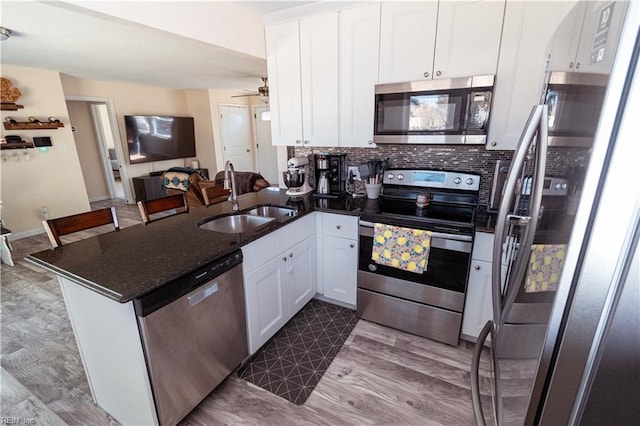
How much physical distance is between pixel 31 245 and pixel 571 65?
5.80 metres

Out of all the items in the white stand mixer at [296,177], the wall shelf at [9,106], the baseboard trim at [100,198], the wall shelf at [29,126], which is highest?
the wall shelf at [9,106]

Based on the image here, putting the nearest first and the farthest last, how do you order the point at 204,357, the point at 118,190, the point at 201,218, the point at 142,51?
the point at 204,357, the point at 201,218, the point at 142,51, the point at 118,190

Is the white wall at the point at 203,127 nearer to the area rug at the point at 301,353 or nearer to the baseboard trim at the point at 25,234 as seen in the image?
the baseboard trim at the point at 25,234

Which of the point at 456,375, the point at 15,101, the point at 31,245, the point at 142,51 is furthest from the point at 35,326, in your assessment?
the point at 15,101

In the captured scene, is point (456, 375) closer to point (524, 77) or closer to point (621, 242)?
point (621, 242)

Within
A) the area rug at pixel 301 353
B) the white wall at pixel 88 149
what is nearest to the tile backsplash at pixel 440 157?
the area rug at pixel 301 353

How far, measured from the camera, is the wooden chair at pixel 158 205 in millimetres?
1966

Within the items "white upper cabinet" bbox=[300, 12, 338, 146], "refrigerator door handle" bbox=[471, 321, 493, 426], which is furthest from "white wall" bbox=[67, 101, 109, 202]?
"refrigerator door handle" bbox=[471, 321, 493, 426]

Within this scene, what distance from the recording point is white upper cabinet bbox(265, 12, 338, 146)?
2.32m

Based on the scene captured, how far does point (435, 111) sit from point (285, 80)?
1.30m

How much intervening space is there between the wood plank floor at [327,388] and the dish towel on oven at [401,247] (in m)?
0.60

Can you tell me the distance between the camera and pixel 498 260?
96 cm

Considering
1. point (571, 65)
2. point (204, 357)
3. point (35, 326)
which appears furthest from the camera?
point (35, 326)

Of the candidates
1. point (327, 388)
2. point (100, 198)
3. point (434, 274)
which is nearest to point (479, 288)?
point (434, 274)
